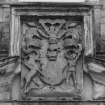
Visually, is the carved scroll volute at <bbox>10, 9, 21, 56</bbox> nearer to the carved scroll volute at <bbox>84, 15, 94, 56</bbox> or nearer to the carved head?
the carved head

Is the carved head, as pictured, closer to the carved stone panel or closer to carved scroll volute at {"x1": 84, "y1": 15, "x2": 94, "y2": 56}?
the carved stone panel

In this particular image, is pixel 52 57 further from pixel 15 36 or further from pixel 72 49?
pixel 15 36

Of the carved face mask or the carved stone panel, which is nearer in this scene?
the carved stone panel

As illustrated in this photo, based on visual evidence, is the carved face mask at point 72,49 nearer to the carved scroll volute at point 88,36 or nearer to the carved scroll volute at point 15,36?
the carved scroll volute at point 88,36

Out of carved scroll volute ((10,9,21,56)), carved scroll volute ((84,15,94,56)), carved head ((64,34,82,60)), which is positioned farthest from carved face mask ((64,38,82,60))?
carved scroll volute ((10,9,21,56))

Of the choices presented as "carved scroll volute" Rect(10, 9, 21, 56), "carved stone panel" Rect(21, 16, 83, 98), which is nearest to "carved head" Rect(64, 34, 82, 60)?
"carved stone panel" Rect(21, 16, 83, 98)

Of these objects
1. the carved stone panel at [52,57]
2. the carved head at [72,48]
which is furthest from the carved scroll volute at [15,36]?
the carved head at [72,48]

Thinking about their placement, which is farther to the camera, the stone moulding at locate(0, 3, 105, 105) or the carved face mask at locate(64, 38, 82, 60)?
the carved face mask at locate(64, 38, 82, 60)

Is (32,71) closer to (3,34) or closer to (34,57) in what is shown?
(34,57)

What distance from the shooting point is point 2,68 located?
27.4 ft

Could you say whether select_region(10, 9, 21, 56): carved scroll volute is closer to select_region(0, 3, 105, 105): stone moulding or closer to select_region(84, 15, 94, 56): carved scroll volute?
select_region(0, 3, 105, 105): stone moulding

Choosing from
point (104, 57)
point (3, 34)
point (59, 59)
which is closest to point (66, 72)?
point (59, 59)

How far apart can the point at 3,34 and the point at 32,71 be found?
137 cm

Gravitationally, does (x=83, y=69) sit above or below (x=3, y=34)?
below
